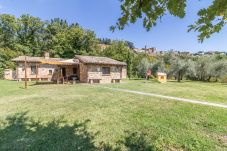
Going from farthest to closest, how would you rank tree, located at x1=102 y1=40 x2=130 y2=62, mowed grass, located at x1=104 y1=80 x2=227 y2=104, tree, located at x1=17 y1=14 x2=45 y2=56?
tree, located at x1=102 y1=40 x2=130 y2=62 < tree, located at x1=17 y1=14 x2=45 y2=56 < mowed grass, located at x1=104 y1=80 x2=227 y2=104

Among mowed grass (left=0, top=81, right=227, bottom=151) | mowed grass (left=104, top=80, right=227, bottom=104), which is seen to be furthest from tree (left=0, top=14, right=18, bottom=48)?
mowed grass (left=0, top=81, right=227, bottom=151)

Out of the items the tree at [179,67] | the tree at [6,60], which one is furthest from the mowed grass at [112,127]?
the tree at [6,60]

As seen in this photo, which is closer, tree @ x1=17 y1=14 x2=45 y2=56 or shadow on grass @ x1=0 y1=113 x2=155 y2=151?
shadow on grass @ x1=0 y1=113 x2=155 y2=151

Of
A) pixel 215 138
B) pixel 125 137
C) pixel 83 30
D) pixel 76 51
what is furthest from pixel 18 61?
pixel 215 138

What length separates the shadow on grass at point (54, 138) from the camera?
15.8 ft

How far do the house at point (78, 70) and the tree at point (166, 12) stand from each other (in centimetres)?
1860

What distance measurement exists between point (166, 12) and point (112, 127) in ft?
15.3

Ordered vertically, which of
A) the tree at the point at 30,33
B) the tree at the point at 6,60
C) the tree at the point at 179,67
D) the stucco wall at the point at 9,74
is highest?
the tree at the point at 30,33

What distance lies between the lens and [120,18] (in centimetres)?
247

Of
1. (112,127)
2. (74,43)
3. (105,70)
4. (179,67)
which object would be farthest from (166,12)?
(74,43)

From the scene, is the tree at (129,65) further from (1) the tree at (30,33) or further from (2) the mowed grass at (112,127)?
(2) the mowed grass at (112,127)

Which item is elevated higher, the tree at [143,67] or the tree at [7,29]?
the tree at [7,29]

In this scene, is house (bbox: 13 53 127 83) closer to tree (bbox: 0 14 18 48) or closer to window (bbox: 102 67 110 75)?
window (bbox: 102 67 110 75)

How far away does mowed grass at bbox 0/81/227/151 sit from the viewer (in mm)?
4953
